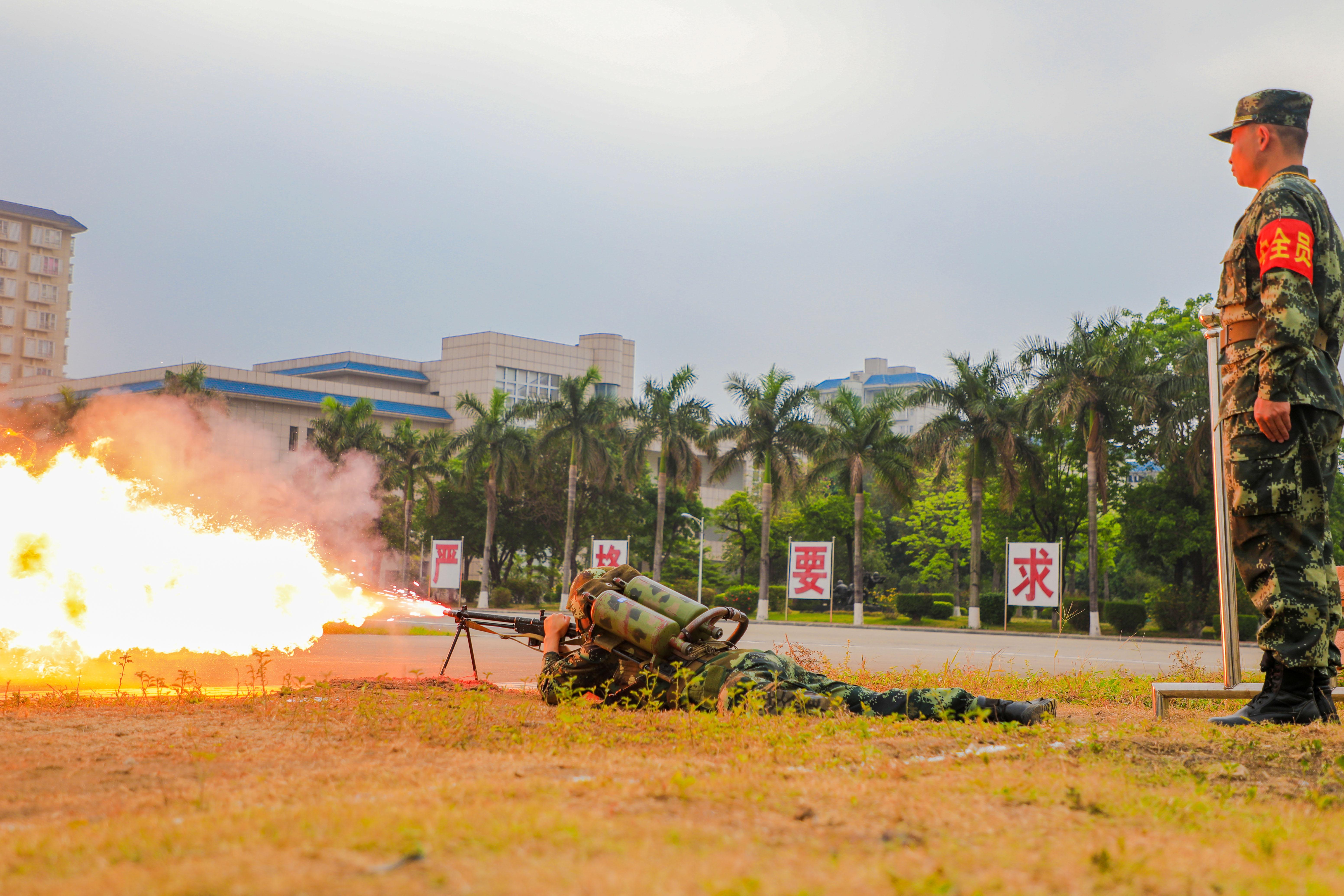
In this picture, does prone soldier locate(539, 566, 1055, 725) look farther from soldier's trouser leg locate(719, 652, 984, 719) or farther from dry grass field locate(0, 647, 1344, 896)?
dry grass field locate(0, 647, 1344, 896)

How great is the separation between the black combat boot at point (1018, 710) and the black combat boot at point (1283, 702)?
0.91 metres

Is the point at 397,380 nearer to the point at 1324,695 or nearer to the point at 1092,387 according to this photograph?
the point at 1092,387

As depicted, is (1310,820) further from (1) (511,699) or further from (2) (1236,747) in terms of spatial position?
(1) (511,699)

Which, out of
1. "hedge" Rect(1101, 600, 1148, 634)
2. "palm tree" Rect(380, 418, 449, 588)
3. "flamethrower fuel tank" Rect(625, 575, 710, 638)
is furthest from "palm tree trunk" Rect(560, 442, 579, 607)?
"flamethrower fuel tank" Rect(625, 575, 710, 638)

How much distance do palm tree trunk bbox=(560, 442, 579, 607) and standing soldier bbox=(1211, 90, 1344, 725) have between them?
1865 inches

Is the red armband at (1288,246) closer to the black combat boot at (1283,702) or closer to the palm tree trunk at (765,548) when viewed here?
the black combat boot at (1283,702)

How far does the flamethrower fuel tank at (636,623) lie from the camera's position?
711 cm

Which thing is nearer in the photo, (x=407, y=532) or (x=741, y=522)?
(x=407, y=532)

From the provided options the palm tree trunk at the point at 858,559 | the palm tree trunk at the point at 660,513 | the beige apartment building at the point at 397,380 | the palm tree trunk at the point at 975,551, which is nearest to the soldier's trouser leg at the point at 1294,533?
the palm tree trunk at the point at 975,551

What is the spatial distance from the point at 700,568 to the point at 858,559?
24.8 feet

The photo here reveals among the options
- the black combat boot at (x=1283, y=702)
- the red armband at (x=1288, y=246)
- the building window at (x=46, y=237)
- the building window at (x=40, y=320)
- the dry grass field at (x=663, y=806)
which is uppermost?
the building window at (x=46, y=237)

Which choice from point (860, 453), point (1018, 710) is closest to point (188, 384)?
point (860, 453)

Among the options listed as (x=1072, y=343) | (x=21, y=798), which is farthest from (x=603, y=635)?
(x=1072, y=343)

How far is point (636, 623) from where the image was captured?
720 cm
